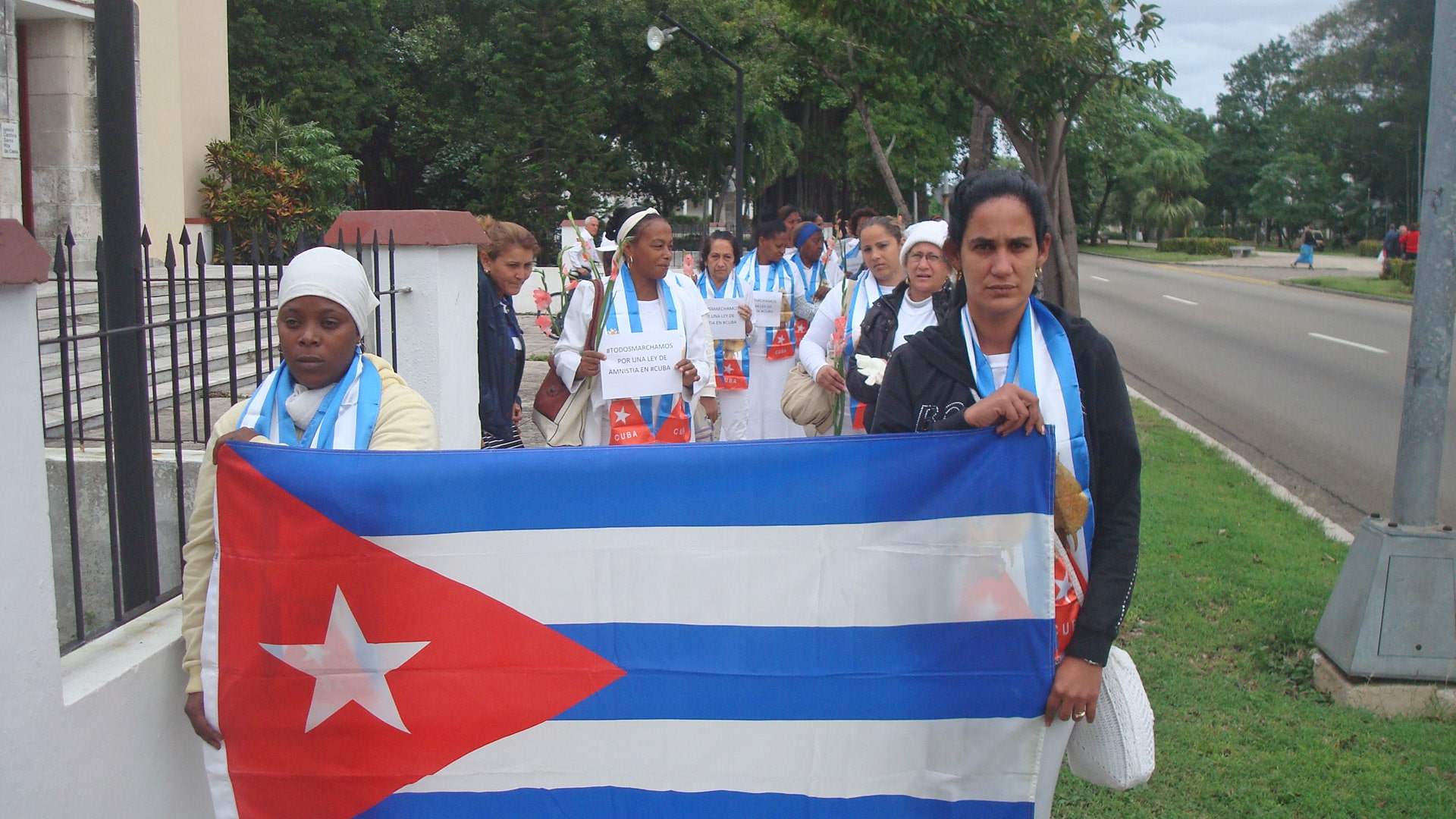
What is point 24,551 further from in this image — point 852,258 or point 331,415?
point 852,258

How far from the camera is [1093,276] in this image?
141 feet

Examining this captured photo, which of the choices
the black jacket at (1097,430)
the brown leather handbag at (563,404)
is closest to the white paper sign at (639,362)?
the brown leather handbag at (563,404)

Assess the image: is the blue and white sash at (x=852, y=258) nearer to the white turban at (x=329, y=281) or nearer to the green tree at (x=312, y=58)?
the white turban at (x=329, y=281)

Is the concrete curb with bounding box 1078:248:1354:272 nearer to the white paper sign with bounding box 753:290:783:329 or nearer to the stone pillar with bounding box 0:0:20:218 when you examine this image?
the white paper sign with bounding box 753:290:783:329

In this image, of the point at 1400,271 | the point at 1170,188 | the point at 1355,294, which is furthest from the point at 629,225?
the point at 1170,188

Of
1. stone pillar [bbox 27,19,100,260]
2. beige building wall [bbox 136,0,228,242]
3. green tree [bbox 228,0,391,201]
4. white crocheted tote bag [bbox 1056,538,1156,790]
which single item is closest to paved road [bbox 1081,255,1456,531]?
white crocheted tote bag [bbox 1056,538,1156,790]

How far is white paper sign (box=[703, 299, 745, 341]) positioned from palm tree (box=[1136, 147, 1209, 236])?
84218 millimetres

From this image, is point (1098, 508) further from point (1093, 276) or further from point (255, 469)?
point (1093, 276)

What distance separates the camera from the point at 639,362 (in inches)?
240

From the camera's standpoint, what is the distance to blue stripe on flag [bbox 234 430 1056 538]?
A: 9.32 feet

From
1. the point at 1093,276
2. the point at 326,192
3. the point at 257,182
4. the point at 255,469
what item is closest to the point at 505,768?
the point at 255,469

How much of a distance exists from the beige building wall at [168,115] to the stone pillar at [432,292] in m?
10.5

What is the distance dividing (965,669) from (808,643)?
36cm

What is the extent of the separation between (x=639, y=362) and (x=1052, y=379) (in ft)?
11.8
